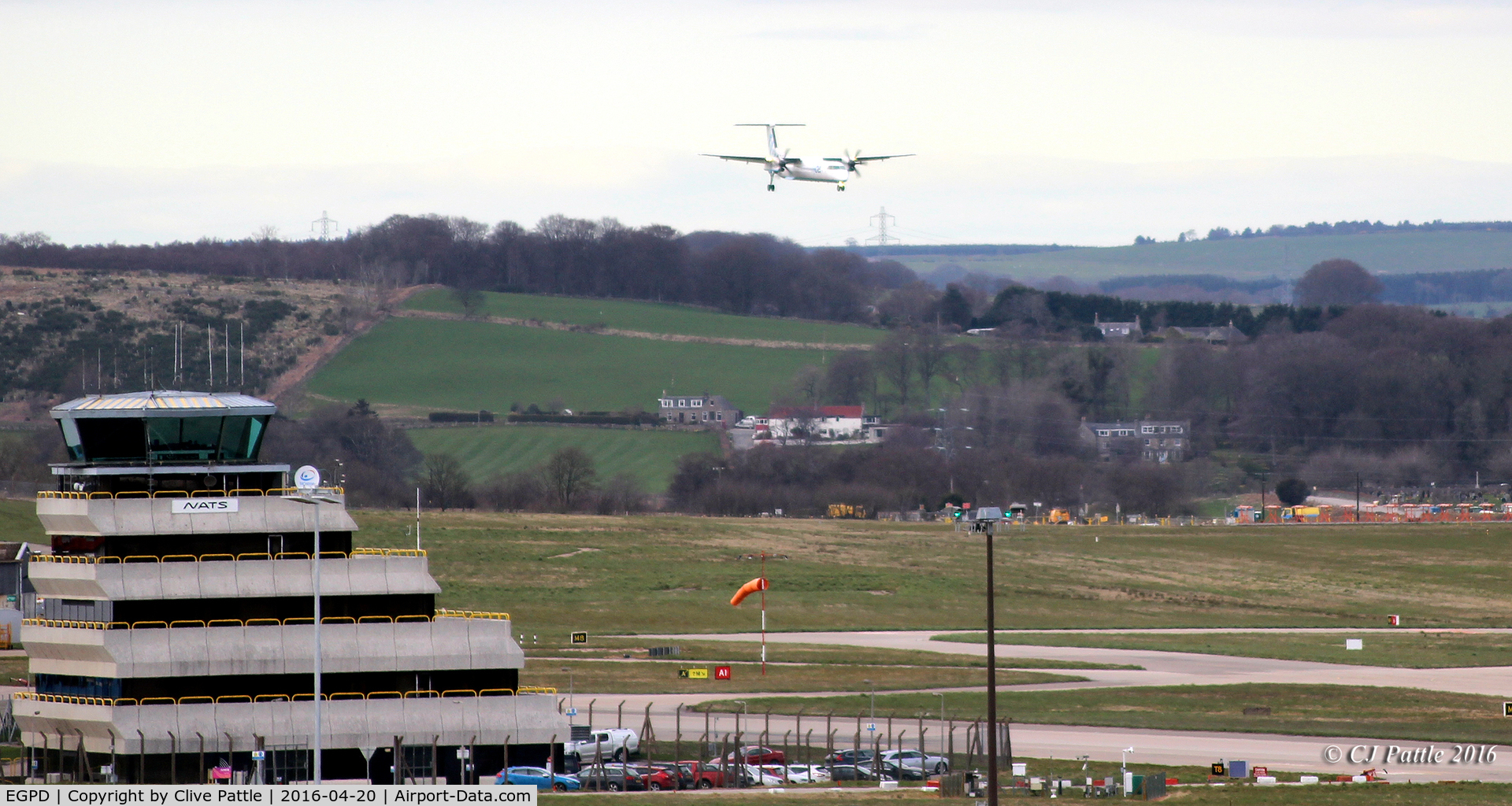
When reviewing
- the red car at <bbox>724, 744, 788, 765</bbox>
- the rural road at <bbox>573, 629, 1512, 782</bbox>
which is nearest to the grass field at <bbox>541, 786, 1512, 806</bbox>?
the rural road at <bbox>573, 629, 1512, 782</bbox>

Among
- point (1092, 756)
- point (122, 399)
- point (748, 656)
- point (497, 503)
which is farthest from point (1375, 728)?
point (497, 503)

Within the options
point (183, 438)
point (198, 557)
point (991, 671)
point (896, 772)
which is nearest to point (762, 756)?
point (896, 772)

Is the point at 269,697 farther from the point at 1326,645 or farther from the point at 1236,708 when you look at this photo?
the point at 1326,645

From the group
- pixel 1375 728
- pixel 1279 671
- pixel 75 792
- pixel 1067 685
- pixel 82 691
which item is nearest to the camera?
pixel 75 792

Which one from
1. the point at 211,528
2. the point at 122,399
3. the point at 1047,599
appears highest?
the point at 122,399

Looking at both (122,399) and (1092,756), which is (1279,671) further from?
(122,399)

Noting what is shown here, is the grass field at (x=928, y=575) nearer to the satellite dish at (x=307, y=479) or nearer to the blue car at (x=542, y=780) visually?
the blue car at (x=542, y=780)

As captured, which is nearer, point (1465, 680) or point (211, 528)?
point (211, 528)

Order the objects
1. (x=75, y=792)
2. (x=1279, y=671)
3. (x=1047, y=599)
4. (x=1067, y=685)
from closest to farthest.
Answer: (x=75, y=792) < (x=1067, y=685) < (x=1279, y=671) < (x=1047, y=599)
